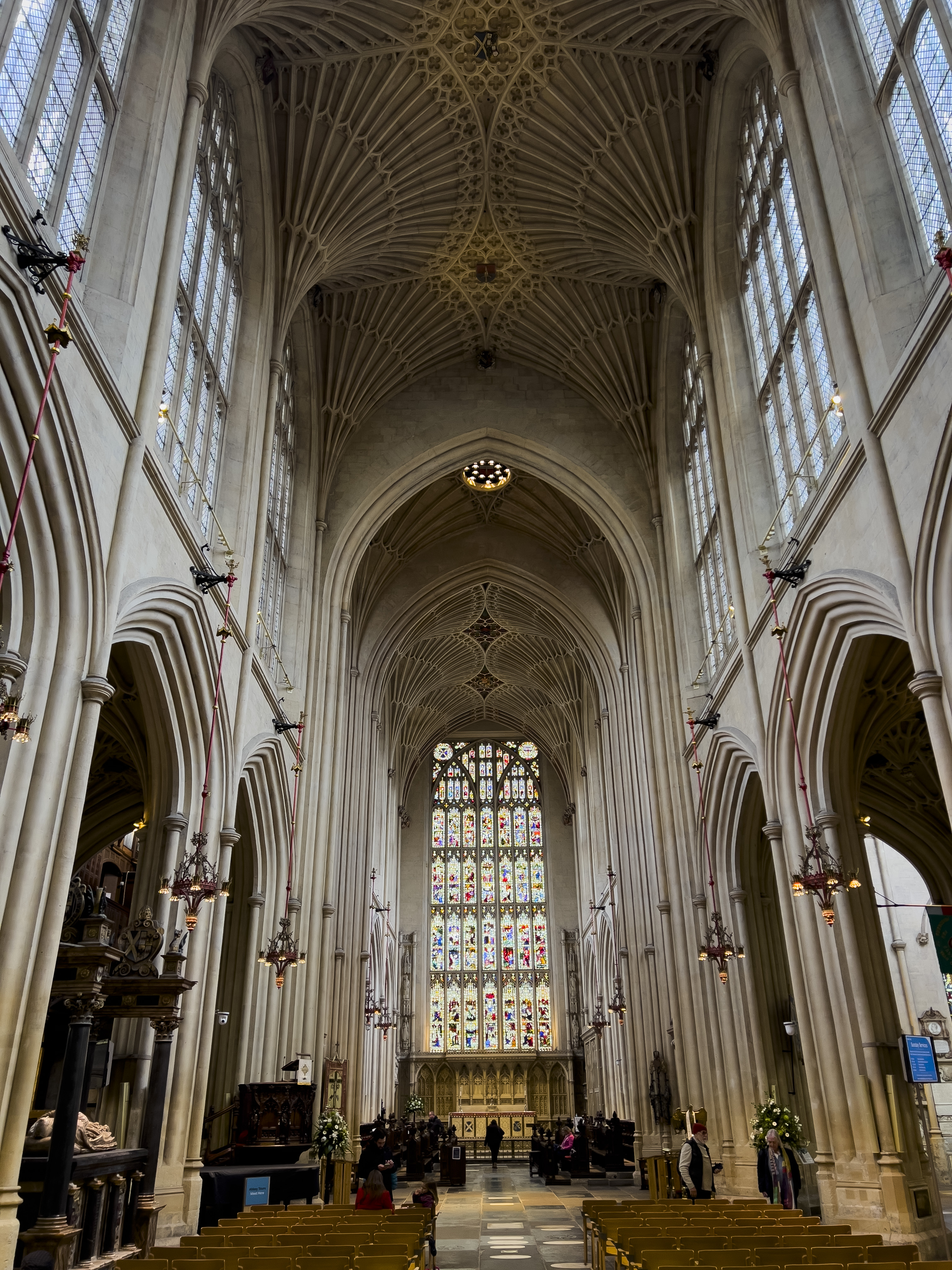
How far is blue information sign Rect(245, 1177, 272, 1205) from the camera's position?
43.1ft

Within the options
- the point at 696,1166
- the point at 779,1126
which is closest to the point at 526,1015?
the point at 779,1126

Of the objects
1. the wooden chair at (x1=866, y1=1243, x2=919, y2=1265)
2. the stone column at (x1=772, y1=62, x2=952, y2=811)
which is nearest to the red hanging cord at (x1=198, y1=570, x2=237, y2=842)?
the stone column at (x1=772, y1=62, x2=952, y2=811)

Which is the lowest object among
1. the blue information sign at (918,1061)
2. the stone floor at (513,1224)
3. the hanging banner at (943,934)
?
the stone floor at (513,1224)

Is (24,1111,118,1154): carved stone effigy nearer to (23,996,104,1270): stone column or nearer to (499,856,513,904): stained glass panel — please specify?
(23,996,104,1270): stone column

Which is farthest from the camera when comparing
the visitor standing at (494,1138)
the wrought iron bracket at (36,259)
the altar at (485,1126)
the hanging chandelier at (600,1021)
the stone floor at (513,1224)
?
the altar at (485,1126)

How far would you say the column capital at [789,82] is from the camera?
13492 mm

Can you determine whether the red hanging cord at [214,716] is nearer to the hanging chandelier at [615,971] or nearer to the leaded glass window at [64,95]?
the leaded glass window at [64,95]

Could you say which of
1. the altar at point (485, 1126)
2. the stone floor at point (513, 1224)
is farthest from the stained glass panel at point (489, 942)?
the stone floor at point (513, 1224)

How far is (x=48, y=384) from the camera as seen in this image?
8844mm

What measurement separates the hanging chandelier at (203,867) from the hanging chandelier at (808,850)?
6880 mm

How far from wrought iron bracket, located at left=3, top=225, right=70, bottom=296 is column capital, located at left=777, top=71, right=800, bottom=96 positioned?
10.0 metres

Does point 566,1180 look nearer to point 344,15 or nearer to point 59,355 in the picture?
point 59,355

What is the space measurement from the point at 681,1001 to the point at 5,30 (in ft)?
63.4

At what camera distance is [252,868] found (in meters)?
18.4
